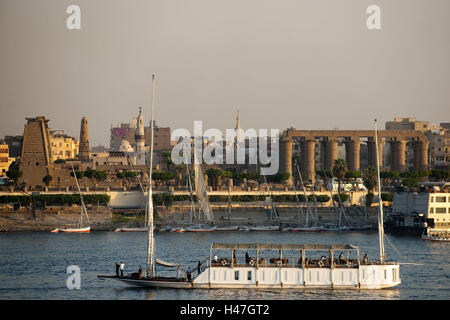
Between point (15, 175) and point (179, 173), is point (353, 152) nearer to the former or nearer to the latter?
point (179, 173)

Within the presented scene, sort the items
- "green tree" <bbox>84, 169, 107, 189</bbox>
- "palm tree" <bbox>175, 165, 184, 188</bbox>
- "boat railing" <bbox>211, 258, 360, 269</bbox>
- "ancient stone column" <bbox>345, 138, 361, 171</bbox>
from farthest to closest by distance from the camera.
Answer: "ancient stone column" <bbox>345, 138, 361, 171</bbox>, "palm tree" <bbox>175, 165, 184, 188</bbox>, "green tree" <bbox>84, 169, 107, 189</bbox>, "boat railing" <bbox>211, 258, 360, 269</bbox>

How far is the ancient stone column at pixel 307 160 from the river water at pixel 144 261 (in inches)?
2052

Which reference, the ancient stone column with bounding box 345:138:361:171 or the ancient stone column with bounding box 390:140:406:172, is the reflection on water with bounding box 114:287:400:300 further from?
the ancient stone column with bounding box 390:140:406:172

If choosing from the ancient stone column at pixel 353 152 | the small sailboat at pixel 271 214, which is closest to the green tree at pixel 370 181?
the small sailboat at pixel 271 214

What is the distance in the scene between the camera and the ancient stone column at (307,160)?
178 meters

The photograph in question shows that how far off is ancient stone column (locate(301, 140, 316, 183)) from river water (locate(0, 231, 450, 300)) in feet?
171

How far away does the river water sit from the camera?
203ft

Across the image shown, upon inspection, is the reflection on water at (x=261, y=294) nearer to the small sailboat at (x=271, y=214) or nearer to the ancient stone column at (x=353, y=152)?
the small sailboat at (x=271, y=214)

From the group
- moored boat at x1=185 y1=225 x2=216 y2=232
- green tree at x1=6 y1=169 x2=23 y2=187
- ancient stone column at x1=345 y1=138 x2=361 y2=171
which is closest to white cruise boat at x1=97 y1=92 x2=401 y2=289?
moored boat at x1=185 y1=225 x2=216 y2=232

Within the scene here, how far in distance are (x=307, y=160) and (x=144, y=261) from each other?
100064 mm

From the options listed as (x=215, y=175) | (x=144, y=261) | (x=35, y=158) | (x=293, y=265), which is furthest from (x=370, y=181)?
(x=293, y=265)

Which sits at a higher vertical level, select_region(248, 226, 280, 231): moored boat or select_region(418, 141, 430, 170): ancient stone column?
select_region(418, 141, 430, 170): ancient stone column

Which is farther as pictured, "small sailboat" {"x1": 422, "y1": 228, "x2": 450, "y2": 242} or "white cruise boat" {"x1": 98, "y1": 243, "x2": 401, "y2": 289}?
"small sailboat" {"x1": 422, "y1": 228, "x2": 450, "y2": 242}
